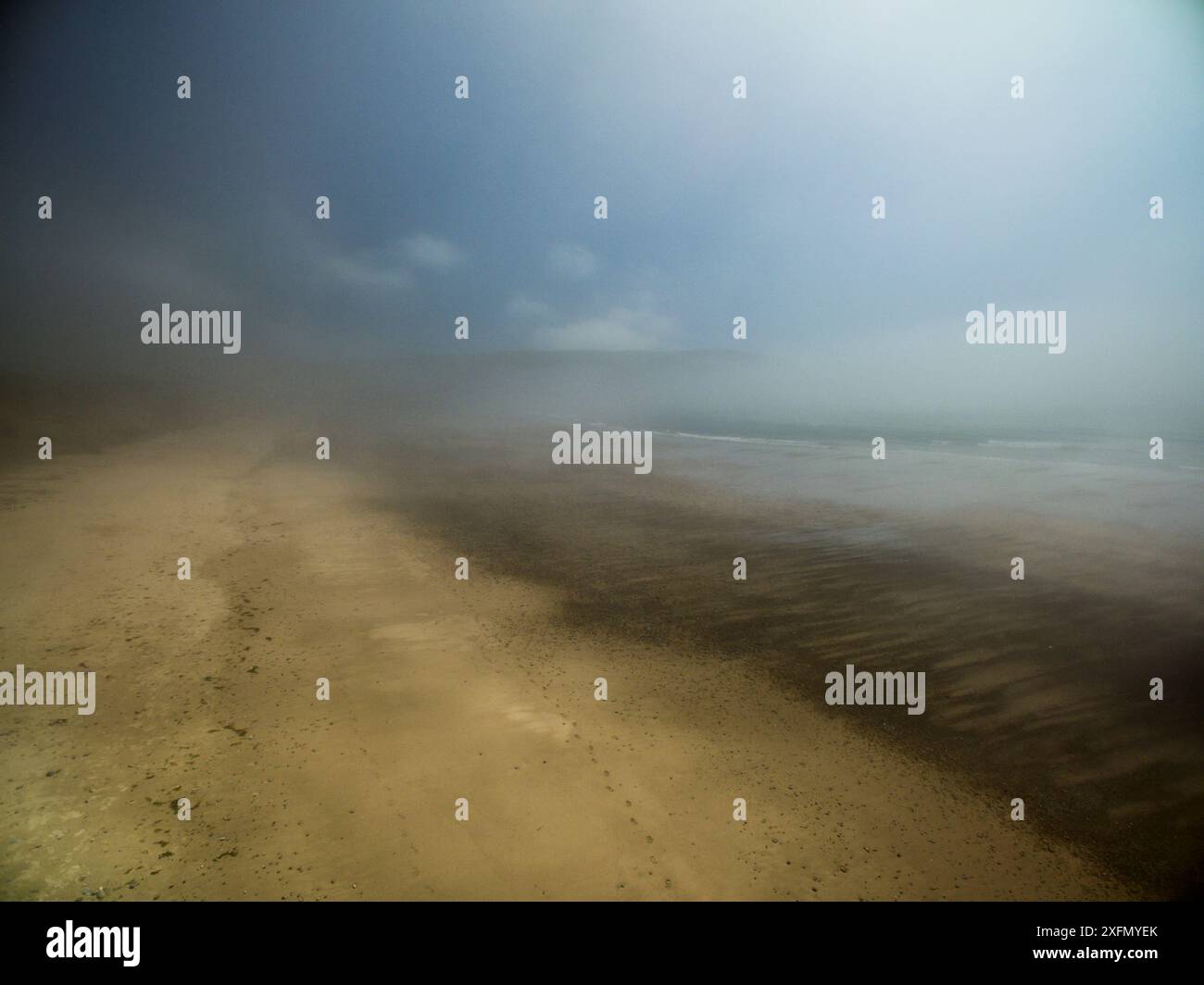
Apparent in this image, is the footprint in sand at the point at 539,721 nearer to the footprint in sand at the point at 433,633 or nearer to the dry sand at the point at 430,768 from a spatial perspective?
the dry sand at the point at 430,768

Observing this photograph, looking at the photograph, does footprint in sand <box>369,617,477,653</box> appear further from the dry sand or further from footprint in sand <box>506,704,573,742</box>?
footprint in sand <box>506,704,573,742</box>

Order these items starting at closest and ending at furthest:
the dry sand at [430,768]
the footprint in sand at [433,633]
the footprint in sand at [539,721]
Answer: the dry sand at [430,768] → the footprint in sand at [539,721] → the footprint in sand at [433,633]

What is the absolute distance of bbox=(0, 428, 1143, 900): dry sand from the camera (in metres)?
4.60

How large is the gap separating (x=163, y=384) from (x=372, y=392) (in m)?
32.5

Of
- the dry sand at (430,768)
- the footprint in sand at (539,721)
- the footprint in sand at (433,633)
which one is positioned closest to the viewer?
the dry sand at (430,768)

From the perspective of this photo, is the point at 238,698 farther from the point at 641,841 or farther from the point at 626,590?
the point at 626,590

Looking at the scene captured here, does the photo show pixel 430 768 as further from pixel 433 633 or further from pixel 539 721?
pixel 433 633

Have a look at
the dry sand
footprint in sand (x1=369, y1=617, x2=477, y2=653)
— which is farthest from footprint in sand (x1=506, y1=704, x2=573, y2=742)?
footprint in sand (x1=369, y1=617, x2=477, y2=653)

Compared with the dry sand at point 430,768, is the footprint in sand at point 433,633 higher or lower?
higher

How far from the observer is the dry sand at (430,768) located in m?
4.60

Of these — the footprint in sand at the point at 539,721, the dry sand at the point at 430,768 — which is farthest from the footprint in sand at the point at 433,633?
the footprint in sand at the point at 539,721

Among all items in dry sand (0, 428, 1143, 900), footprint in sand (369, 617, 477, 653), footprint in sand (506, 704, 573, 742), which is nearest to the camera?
dry sand (0, 428, 1143, 900)

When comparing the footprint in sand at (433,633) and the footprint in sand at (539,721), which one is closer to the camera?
the footprint in sand at (539,721)
